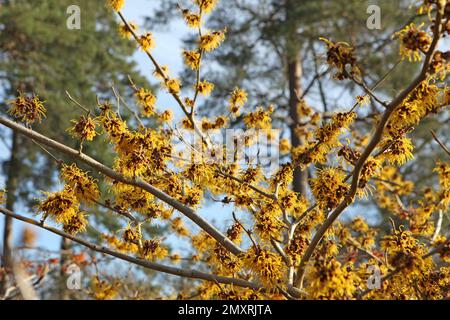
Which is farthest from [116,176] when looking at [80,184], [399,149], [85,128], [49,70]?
Result: [49,70]

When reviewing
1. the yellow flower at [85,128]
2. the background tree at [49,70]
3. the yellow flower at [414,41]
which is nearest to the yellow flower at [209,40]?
the yellow flower at [85,128]

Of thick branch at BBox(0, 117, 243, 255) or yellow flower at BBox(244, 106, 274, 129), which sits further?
yellow flower at BBox(244, 106, 274, 129)

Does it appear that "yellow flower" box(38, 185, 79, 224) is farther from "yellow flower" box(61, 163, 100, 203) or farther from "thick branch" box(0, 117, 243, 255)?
"thick branch" box(0, 117, 243, 255)

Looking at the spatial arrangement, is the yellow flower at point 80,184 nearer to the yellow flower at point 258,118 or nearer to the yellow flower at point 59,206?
the yellow flower at point 59,206

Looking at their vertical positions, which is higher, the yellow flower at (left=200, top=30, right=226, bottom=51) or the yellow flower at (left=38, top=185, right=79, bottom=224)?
the yellow flower at (left=200, top=30, right=226, bottom=51)

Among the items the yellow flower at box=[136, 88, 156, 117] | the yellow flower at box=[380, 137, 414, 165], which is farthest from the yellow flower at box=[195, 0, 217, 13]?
the yellow flower at box=[380, 137, 414, 165]

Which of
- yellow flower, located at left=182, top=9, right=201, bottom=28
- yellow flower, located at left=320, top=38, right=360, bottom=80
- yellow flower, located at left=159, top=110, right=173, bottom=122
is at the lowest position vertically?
yellow flower, located at left=320, top=38, right=360, bottom=80

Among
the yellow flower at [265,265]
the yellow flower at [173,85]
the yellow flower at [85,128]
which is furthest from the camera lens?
the yellow flower at [173,85]

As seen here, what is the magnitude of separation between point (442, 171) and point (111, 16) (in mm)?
15933

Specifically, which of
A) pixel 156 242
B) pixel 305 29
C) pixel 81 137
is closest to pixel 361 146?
pixel 305 29

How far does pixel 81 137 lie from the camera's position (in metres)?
3.77

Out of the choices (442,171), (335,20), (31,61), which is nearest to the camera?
(442,171)
